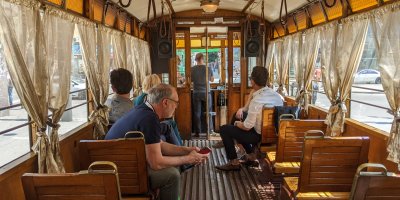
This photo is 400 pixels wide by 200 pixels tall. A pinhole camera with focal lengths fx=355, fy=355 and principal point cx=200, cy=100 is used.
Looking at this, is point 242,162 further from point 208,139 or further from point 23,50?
point 23,50

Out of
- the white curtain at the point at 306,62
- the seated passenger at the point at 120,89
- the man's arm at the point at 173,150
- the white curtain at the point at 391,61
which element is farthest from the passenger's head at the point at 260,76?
the man's arm at the point at 173,150

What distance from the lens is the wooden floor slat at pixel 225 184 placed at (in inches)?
155

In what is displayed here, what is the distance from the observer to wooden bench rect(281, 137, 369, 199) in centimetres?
248

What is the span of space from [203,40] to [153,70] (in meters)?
1.32

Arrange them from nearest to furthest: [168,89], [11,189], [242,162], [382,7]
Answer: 1. [11,189]
2. [168,89]
3. [382,7]
4. [242,162]

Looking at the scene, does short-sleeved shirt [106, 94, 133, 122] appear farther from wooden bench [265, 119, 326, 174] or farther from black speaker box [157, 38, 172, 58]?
black speaker box [157, 38, 172, 58]

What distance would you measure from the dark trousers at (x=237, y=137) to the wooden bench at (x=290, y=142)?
0.89m

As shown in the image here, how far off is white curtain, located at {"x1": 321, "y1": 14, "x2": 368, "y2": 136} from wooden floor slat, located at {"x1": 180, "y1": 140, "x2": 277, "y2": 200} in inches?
40.4

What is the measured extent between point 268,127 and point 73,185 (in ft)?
9.71

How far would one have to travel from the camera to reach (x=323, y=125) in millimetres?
3486

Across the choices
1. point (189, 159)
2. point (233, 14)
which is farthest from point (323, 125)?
point (233, 14)

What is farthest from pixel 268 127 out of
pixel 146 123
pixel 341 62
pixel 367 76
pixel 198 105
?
pixel 198 105

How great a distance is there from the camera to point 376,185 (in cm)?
163

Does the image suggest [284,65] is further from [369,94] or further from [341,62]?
[369,94]
